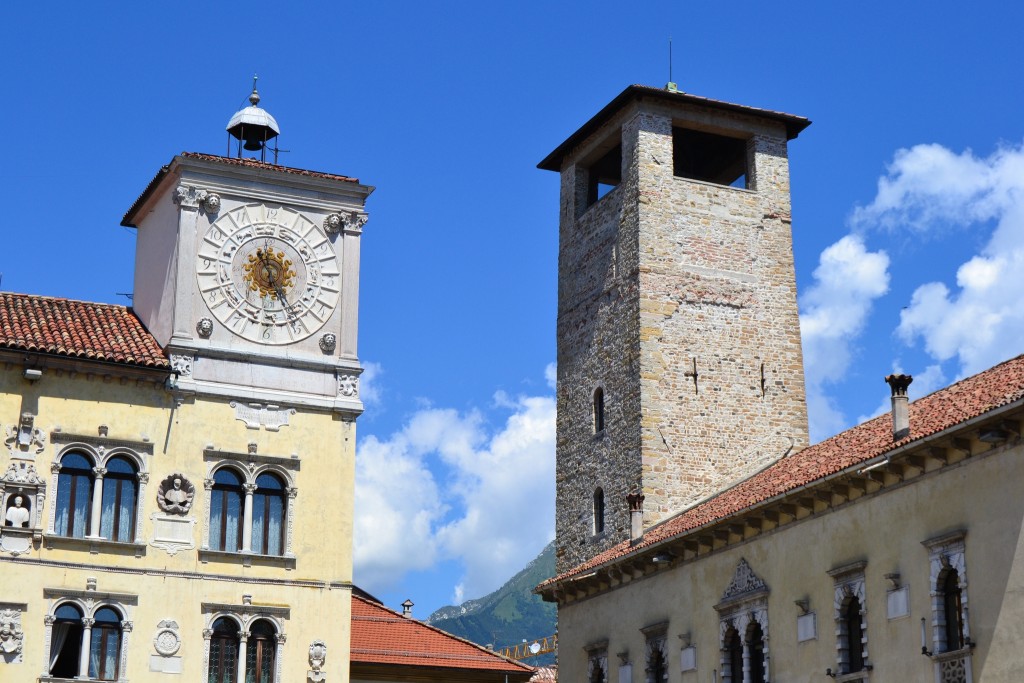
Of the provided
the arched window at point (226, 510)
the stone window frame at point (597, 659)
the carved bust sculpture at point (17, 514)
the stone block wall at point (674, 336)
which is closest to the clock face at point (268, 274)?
the arched window at point (226, 510)

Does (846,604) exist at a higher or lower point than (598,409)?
lower

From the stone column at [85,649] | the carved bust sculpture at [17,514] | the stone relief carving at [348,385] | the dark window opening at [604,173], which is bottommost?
the stone column at [85,649]

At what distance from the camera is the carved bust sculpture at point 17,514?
29811 millimetres

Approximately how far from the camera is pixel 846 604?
29.4 metres

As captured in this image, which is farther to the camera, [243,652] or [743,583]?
[743,583]

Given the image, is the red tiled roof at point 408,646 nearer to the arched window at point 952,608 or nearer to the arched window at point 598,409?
the arched window at point 598,409

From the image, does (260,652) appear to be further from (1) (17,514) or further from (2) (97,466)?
(1) (17,514)

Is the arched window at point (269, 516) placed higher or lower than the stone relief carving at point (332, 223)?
lower

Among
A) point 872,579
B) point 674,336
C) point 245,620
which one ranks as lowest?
point 245,620

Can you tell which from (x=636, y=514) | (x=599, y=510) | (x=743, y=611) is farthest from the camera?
(x=599, y=510)

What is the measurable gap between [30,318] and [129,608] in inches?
248

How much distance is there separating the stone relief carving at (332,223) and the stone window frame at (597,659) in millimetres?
12333

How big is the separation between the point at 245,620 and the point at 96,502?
142 inches

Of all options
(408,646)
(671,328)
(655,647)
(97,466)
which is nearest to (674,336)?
(671,328)
